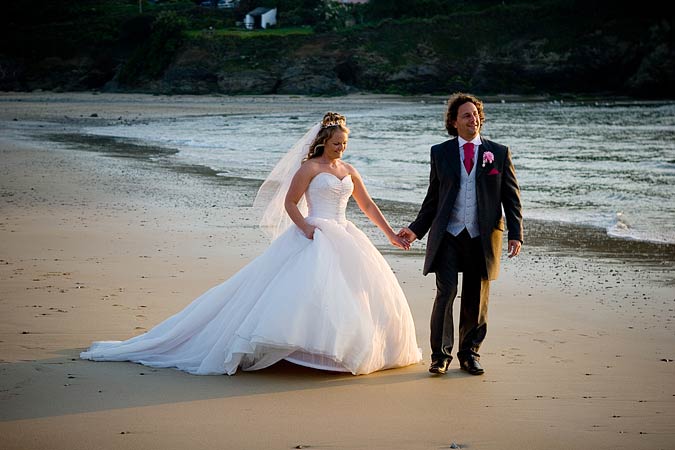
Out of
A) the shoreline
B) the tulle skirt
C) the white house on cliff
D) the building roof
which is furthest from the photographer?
the building roof

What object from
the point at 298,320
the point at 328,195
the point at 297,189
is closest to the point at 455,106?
the point at 328,195

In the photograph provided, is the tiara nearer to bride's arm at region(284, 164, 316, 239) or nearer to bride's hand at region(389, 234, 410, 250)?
bride's arm at region(284, 164, 316, 239)

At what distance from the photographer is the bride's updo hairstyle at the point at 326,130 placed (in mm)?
6089

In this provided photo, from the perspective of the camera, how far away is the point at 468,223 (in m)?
5.78

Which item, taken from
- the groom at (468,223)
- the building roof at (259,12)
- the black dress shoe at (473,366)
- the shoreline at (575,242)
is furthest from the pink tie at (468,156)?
the building roof at (259,12)

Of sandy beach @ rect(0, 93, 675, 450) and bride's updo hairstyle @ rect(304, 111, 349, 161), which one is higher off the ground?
bride's updo hairstyle @ rect(304, 111, 349, 161)

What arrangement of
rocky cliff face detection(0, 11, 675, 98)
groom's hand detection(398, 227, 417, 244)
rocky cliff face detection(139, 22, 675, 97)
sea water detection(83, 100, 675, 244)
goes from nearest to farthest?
groom's hand detection(398, 227, 417, 244)
sea water detection(83, 100, 675, 244)
rocky cliff face detection(139, 22, 675, 97)
rocky cliff face detection(0, 11, 675, 98)

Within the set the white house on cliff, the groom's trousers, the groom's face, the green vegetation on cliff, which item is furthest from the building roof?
the groom's trousers

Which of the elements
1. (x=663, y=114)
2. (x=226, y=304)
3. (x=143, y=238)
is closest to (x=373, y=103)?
(x=663, y=114)

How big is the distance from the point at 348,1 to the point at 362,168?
7653cm

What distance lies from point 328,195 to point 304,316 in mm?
876

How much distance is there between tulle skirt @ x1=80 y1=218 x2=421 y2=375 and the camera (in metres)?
5.64

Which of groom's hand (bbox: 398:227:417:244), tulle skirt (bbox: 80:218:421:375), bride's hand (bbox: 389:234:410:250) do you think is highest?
groom's hand (bbox: 398:227:417:244)

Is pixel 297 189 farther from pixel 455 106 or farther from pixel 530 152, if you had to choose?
pixel 530 152
